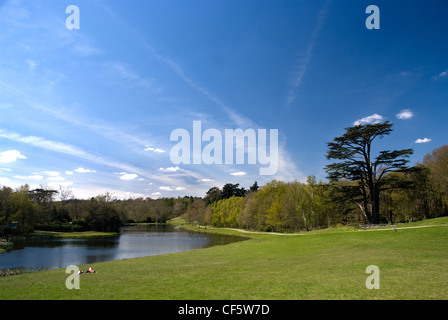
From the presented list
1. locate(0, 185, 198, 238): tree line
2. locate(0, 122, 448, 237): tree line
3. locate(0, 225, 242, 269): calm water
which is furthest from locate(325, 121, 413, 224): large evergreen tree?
locate(0, 185, 198, 238): tree line

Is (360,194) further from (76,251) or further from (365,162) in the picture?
(76,251)

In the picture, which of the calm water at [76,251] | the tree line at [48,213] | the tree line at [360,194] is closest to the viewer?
the calm water at [76,251]

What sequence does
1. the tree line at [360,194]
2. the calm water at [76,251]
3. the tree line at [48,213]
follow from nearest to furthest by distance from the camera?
1. the calm water at [76,251]
2. the tree line at [360,194]
3. the tree line at [48,213]

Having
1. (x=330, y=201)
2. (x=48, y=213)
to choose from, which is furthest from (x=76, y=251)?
(x=48, y=213)

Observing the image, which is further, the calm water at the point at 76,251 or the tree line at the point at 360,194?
the tree line at the point at 360,194

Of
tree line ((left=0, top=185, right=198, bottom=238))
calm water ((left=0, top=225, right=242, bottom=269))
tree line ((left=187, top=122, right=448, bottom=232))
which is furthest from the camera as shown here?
tree line ((left=0, top=185, right=198, bottom=238))

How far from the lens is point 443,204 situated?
4428 cm

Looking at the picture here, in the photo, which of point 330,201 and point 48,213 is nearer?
point 330,201

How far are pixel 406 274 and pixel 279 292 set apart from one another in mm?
5319

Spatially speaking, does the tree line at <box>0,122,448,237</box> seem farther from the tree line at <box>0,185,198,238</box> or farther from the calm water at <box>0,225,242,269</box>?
the calm water at <box>0,225,242,269</box>

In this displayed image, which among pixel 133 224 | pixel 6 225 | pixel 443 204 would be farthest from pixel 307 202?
pixel 133 224

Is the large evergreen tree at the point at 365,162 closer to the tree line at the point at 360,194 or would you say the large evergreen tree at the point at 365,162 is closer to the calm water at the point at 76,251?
the tree line at the point at 360,194

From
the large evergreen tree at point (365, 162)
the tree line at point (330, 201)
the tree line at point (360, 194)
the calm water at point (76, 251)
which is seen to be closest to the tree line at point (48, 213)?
the tree line at point (330, 201)
